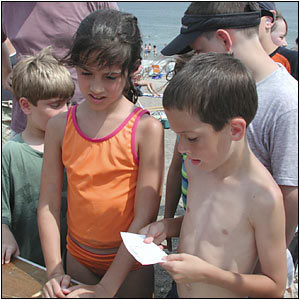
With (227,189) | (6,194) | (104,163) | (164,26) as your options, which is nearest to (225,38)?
(227,189)

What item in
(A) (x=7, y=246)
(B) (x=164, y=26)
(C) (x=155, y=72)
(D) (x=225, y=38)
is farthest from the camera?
(B) (x=164, y=26)

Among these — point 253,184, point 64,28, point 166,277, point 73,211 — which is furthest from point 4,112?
point 253,184

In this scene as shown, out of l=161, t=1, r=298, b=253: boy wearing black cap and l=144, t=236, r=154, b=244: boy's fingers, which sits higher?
l=161, t=1, r=298, b=253: boy wearing black cap

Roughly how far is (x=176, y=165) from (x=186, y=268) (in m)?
0.83

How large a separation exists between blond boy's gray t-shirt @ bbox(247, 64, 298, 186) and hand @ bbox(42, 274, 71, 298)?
1.11 meters

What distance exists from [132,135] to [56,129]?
42cm

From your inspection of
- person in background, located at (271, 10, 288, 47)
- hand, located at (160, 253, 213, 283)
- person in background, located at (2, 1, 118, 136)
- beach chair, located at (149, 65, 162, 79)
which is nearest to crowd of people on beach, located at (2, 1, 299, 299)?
hand, located at (160, 253, 213, 283)

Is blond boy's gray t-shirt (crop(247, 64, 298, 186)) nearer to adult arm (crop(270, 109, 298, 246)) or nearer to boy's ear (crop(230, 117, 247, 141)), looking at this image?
adult arm (crop(270, 109, 298, 246))

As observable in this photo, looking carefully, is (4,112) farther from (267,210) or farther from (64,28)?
(267,210)

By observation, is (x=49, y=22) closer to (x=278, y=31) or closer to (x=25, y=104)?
(x=25, y=104)

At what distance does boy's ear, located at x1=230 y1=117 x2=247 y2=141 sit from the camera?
5.11ft

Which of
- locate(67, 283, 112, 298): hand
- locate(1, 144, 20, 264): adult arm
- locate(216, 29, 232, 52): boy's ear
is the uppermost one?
locate(216, 29, 232, 52): boy's ear

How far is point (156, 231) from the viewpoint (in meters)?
1.80

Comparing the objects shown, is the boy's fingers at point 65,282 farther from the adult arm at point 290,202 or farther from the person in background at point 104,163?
the adult arm at point 290,202
